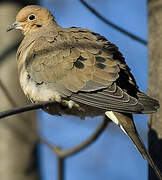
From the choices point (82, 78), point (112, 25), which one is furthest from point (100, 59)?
point (112, 25)

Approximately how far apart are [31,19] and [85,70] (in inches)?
41.2

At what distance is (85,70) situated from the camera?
12.4ft

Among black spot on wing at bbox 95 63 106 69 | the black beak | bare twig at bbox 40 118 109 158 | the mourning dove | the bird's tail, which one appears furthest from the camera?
the black beak

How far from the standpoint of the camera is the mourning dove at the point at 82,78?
11.7ft

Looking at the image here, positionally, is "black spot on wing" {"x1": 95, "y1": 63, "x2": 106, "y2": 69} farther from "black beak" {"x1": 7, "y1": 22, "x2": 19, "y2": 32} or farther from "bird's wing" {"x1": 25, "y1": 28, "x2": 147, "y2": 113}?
"black beak" {"x1": 7, "y1": 22, "x2": 19, "y2": 32}

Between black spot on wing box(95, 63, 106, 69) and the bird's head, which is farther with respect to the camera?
the bird's head

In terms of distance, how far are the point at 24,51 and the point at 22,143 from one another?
887 millimetres

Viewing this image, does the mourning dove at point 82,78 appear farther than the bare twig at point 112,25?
No

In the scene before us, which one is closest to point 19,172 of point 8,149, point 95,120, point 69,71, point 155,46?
point 8,149

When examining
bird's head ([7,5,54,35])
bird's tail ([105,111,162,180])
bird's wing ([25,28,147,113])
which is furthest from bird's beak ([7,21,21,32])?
bird's tail ([105,111,162,180])

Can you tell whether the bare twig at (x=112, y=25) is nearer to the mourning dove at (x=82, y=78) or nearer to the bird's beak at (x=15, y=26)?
the mourning dove at (x=82, y=78)

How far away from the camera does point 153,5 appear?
3.86m

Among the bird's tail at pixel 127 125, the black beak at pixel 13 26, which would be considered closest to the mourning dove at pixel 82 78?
the bird's tail at pixel 127 125

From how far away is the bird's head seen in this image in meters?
4.54
